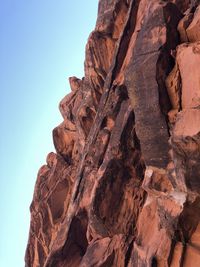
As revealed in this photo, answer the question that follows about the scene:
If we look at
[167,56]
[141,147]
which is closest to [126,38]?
[167,56]

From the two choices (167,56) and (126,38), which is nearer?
(167,56)

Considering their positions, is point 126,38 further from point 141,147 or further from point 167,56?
point 141,147

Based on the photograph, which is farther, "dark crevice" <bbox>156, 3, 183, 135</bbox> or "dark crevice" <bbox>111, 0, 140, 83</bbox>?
"dark crevice" <bbox>111, 0, 140, 83</bbox>

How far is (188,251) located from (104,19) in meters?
23.1

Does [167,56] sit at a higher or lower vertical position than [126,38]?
lower

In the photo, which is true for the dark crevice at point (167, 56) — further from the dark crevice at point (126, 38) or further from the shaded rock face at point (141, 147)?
the dark crevice at point (126, 38)

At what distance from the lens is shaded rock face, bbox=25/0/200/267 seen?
16.0 meters

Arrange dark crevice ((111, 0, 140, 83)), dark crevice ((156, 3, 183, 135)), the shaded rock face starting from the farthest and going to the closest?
dark crevice ((111, 0, 140, 83)) → dark crevice ((156, 3, 183, 135)) → the shaded rock face

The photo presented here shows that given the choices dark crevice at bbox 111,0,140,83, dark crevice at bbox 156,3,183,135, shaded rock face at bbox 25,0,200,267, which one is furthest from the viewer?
dark crevice at bbox 111,0,140,83

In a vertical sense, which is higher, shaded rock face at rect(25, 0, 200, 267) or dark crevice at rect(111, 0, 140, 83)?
dark crevice at rect(111, 0, 140, 83)

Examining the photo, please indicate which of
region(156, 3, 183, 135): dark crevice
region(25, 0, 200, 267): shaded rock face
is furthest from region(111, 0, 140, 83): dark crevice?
region(156, 3, 183, 135): dark crevice

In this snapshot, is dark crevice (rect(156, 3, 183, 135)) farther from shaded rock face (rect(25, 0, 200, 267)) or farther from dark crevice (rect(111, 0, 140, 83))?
dark crevice (rect(111, 0, 140, 83))

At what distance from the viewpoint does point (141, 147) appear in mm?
19484

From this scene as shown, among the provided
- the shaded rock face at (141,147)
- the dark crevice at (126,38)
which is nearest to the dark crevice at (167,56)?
the shaded rock face at (141,147)
